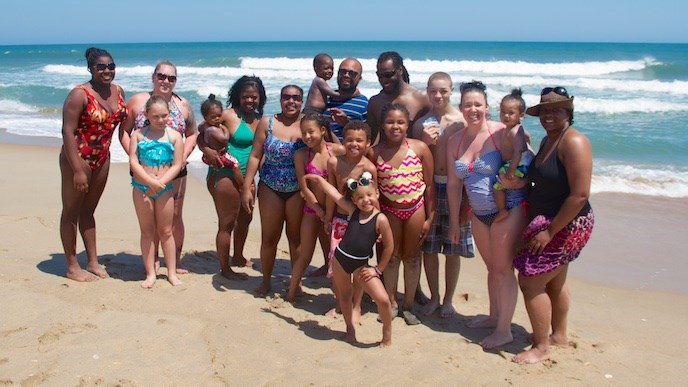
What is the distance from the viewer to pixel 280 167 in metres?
5.17

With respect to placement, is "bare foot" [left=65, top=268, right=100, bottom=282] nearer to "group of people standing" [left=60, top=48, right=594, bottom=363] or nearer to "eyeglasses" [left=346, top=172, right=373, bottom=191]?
"group of people standing" [left=60, top=48, right=594, bottom=363]

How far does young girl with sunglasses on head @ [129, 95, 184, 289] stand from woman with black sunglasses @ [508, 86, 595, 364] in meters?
2.69

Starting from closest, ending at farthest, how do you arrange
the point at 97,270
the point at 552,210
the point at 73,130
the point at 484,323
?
the point at 552,210 < the point at 484,323 < the point at 73,130 < the point at 97,270

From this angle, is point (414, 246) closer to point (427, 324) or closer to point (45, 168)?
point (427, 324)

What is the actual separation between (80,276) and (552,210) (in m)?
3.94

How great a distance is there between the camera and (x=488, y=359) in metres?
4.48

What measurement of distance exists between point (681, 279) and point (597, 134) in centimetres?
927

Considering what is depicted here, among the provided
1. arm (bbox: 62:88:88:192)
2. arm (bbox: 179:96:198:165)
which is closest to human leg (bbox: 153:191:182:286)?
arm (bbox: 179:96:198:165)

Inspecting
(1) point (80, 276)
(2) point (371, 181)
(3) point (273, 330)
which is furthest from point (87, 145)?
(2) point (371, 181)

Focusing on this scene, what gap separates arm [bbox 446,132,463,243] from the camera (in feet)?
15.5

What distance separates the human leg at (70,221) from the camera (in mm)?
5398

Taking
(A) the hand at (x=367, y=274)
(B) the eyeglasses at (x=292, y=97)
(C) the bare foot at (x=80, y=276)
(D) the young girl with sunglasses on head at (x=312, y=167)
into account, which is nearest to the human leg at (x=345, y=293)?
(A) the hand at (x=367, y=274)

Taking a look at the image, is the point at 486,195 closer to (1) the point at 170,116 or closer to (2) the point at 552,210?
(2) the point at 552,210

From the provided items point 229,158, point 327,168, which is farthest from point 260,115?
point 327,168
